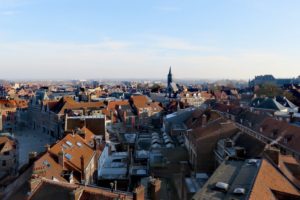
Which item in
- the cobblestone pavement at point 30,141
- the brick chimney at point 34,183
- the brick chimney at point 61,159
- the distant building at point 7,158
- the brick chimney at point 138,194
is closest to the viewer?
the brick chimney at point 138,194

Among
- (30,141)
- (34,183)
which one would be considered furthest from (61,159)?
(30,141)

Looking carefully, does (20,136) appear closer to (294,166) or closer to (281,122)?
(281,122)

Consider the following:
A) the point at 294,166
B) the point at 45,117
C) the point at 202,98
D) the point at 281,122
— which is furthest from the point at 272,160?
the point at 202,98

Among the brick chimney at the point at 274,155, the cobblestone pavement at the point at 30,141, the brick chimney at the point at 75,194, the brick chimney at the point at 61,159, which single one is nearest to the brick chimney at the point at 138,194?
the brick chimney at the point at 75,194

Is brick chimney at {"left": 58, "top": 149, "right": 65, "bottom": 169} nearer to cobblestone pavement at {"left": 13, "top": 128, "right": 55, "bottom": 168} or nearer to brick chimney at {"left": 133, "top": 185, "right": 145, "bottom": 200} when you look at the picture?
brick chimney at {"left": 133, "top": 185, "right": 145, "bottom": 200}

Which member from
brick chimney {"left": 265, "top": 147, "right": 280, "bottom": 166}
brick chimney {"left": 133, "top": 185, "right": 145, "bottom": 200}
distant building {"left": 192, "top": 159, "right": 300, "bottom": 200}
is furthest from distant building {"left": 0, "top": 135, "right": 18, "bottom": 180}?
brick chimney {"left": 265, "top": 147, "right": 280, "bottom": 166}

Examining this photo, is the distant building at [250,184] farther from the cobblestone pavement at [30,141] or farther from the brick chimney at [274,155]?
the cobblestone pavement at [30,141]

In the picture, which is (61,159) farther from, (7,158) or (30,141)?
(30,141)

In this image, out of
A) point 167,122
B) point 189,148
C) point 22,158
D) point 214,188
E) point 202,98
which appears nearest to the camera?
point 214,188
